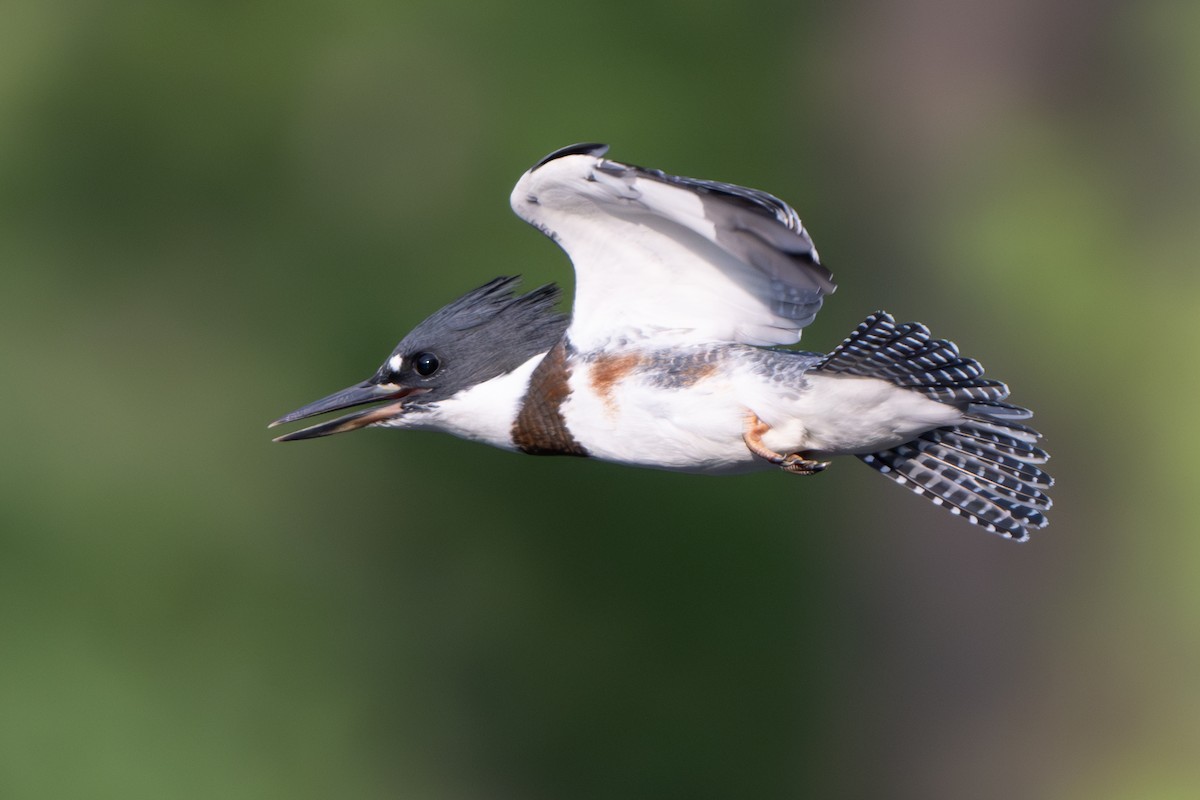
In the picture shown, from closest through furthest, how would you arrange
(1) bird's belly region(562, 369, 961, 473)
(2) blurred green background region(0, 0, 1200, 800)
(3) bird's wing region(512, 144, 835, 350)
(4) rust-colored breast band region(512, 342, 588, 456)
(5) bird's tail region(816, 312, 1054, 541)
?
(3) bird's wing region(512, 144, 835, 350) → (1) bird's belly region(562, 369, 961, 473) → (4) rust-colored breast band region(512, 342, 588, 456) → (5) bird's tail region(816, 312, 1054, 541) → (2) blurred green background region(0, 0, 1200, 800)

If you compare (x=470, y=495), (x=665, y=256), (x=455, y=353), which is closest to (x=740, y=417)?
(x=665, y=256)

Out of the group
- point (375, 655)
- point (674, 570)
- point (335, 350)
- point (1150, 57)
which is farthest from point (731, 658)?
point (1150, 57)

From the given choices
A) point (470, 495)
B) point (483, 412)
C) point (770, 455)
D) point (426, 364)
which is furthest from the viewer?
point (470, 495)

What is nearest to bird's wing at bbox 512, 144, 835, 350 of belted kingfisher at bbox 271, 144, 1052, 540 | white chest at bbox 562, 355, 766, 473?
belted kingfisher at bbox 271, 144, 1052, 540

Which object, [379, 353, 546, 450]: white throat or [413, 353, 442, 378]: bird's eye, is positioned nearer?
[379, 353, 546, 450]: white throat

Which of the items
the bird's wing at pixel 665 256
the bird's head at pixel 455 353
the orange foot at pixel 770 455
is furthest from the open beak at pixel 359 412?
the orange foot at pixel 770 455

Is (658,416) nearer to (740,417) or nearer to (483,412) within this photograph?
(740,417)

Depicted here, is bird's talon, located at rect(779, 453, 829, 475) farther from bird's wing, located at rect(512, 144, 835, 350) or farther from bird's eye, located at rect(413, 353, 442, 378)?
bird's eye, located at rect(413, 353, 442, 378)

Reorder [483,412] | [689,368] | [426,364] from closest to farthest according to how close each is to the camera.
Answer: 1. [689,368]
2. [483,412]
3. [426,364]
